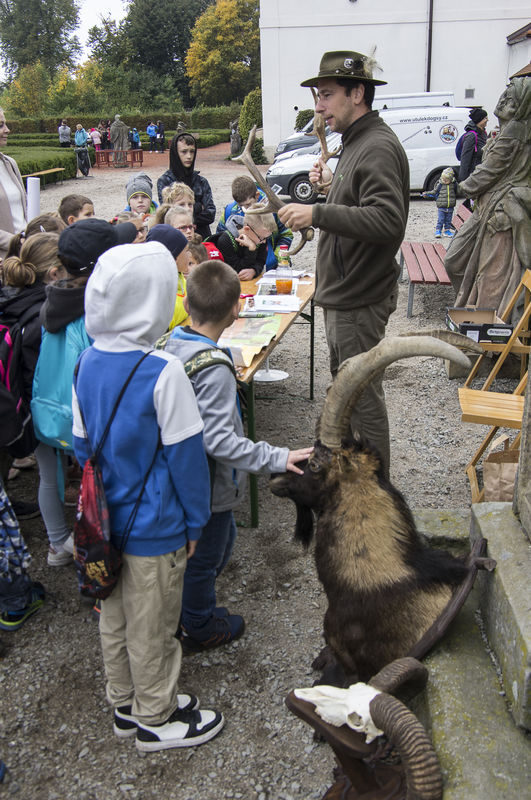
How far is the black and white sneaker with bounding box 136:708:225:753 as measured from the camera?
2.53 meters

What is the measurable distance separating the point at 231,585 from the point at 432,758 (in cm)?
203

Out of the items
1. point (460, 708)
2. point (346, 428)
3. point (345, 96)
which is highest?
point (345, 96)

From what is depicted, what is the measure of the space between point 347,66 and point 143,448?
238 centimetres

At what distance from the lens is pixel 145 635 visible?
7.78ft

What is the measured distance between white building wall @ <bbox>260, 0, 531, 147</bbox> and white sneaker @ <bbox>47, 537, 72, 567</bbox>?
25434 millimetres

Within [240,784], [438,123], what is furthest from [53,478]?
[438,123]

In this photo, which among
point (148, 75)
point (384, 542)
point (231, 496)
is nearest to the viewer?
point (384, 542)

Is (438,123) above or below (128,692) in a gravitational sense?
above

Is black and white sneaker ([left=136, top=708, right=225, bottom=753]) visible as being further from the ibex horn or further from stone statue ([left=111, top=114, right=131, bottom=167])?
stone statue ([left=111, top=114, right=131, bottom=167])

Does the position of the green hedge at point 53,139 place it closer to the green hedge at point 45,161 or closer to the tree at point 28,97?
the green hedge at point 45,161

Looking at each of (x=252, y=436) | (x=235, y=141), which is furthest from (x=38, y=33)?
(x=252, y=436)

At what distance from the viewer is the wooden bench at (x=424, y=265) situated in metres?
7.16

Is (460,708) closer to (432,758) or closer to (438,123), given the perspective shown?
(432,758)

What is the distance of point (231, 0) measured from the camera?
146 feet
